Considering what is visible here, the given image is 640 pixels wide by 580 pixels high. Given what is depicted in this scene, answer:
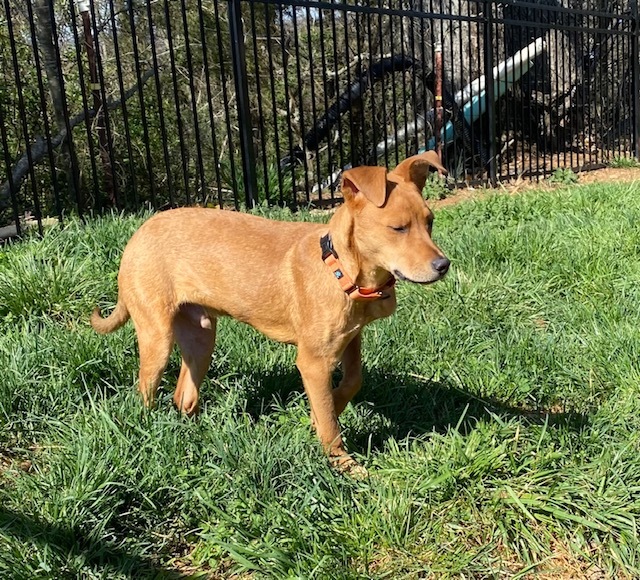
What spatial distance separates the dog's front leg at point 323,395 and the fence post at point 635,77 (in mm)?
12210

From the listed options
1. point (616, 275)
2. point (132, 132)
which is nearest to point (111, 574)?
point (616, 275)

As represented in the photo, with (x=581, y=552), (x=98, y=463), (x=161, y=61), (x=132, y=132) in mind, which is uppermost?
(x=161, y=61)

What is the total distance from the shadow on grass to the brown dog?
35.0 inches

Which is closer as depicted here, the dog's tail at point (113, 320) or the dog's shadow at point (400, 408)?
the dog's shadow at point (400, 408)

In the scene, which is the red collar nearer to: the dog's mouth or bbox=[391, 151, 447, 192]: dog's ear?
the dog's mouth

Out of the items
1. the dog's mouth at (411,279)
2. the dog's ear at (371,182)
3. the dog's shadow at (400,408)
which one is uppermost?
the dog's ear at (371,182)

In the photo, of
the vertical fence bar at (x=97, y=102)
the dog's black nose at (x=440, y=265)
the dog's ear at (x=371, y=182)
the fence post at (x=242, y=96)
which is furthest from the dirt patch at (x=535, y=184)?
the dog's black nose at (x=440, y=265)

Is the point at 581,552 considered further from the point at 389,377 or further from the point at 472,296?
the point at 472,296

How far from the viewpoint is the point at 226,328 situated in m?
4.26

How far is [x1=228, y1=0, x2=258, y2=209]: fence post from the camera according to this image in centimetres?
707

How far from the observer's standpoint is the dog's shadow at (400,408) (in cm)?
327

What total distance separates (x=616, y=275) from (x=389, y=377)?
233 centimetres

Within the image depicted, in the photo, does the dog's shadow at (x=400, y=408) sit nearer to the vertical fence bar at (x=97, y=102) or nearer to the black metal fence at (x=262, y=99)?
the black metal fence at (x=262, y=99)

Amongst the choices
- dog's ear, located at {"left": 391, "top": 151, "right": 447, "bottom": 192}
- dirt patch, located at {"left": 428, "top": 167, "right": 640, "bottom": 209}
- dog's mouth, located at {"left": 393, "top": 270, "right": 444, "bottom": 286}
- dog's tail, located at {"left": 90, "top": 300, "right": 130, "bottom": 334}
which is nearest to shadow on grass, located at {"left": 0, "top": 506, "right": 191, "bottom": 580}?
dog's tail, located at {"left": 90, "top": 300, "right": 130, "bottom": 334}
